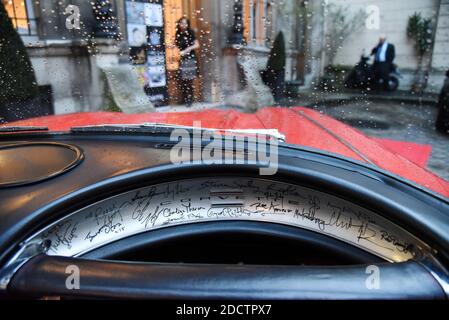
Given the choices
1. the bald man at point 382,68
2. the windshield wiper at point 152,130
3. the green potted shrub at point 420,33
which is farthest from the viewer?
the green potted shrub at point 420,33

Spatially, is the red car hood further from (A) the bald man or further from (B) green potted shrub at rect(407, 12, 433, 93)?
(B) green potted shrub at rect(407, 12, 433, 93)

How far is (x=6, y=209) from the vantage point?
687 mm

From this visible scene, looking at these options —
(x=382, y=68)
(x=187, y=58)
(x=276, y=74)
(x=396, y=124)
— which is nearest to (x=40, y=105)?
(x=187, y=58)

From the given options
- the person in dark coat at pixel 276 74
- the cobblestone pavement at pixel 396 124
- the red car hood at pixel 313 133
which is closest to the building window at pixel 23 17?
the person in dark coat at pixel 276 74

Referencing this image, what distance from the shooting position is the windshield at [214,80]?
1.47m

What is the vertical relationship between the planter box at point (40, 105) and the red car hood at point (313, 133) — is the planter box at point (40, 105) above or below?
below

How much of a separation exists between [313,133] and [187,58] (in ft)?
5.42

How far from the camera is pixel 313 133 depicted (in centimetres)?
131

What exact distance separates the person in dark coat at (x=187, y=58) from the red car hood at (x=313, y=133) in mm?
707

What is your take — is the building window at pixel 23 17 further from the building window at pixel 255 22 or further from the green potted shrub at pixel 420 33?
the green potted shrub at pixel 420 33

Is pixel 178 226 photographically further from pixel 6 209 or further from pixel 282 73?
pixel 282 73

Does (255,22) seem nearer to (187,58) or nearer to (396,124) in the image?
(187,58)

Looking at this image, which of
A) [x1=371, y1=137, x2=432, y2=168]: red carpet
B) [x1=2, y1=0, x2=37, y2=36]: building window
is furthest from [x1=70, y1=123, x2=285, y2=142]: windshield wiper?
[x1=2, y1=0, x2=37, y2=36]: building window

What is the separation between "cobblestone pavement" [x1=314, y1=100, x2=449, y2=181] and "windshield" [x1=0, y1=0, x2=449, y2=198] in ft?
0.04
